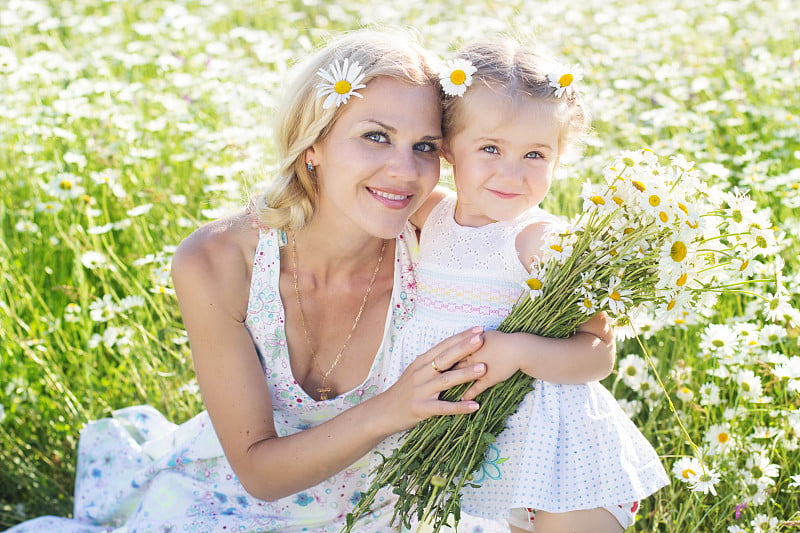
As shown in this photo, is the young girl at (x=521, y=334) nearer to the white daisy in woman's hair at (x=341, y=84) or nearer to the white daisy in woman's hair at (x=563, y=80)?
the white daisy in woman's hair at (x=563, y=80)

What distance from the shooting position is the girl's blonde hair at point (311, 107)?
6.63 feet

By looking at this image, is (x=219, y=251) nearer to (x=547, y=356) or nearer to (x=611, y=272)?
(x=547, y=356)

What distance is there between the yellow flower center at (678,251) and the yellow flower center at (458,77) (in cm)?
59

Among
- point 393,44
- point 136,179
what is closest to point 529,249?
point 393,44

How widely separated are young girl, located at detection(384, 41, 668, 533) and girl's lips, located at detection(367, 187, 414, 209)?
0.15 metres

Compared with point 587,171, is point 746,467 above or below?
below

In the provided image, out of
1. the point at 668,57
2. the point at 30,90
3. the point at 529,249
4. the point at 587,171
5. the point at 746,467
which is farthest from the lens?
the point at 668,57

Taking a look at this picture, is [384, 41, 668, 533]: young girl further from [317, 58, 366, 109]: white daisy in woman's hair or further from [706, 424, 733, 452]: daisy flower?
[706, 424, 733, 452]: daisy flower

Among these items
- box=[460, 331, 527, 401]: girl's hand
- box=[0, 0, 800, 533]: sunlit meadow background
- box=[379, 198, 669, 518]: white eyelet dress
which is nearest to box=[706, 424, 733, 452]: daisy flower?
box=[0, 0, 800, 533]: sunlit meadow background

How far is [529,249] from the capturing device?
77.9 inches

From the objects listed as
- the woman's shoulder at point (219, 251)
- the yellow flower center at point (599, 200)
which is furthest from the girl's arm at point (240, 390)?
the yellow flower center at point (599, 200)

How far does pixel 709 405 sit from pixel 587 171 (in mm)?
1434

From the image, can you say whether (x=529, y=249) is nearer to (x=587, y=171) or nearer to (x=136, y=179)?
(x=587, y=171)

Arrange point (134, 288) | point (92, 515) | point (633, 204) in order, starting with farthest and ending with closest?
point (134, 288) < point (92, 515) < point (633, 204)
